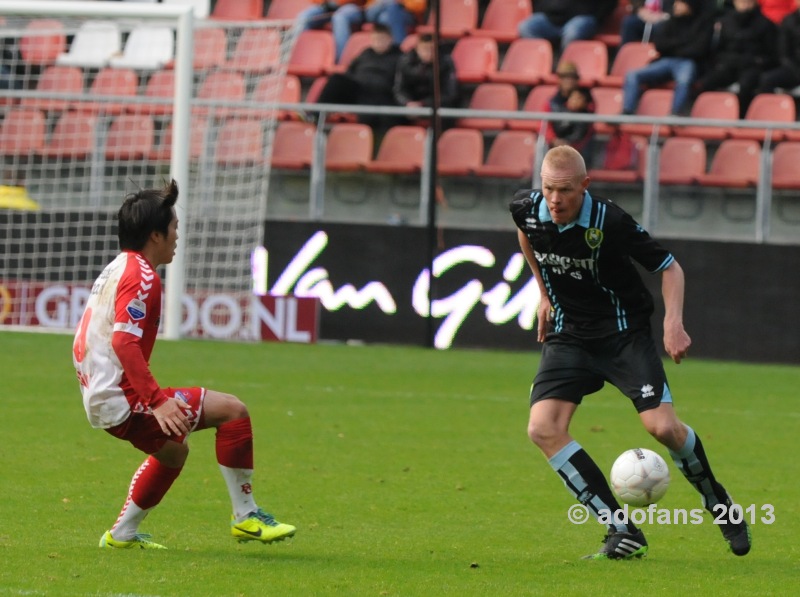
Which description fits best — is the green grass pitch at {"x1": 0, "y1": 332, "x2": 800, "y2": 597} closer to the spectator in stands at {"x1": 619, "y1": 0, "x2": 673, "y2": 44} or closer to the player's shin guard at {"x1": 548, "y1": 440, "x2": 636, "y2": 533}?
the player's shin guard at {"x1": 548, "y1": 440, "x2": 636, "y2": 533}

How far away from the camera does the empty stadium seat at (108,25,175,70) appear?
17.3 m

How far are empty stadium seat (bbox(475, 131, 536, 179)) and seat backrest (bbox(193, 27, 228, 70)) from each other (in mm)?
3295

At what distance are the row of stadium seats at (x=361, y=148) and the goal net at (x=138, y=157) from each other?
0.02 meters

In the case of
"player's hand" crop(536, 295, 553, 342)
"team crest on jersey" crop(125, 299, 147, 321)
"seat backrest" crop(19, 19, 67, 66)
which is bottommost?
"player's hand" crop(536, 295, 553, 342)

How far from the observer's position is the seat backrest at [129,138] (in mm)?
15945

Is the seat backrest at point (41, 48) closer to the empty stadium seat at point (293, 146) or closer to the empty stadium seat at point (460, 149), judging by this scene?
the empty stadium seat at point (293, 146)

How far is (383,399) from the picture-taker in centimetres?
1111

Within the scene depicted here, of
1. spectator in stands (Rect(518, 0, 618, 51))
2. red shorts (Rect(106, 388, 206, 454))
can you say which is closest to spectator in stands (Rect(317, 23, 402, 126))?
spectator in stands (Rect(518, 0, 618, 51))

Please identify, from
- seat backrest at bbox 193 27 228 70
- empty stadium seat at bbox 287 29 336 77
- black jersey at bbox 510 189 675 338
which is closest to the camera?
black jersey at bbox 510 189 675 338

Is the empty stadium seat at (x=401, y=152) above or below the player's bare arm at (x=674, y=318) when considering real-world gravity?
above

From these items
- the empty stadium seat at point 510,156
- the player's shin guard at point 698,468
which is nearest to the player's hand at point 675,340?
the player's shin guard at point 698,468

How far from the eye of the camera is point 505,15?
1903 cm

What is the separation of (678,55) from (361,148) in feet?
12.9

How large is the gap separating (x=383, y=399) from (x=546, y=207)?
5.30 metres
